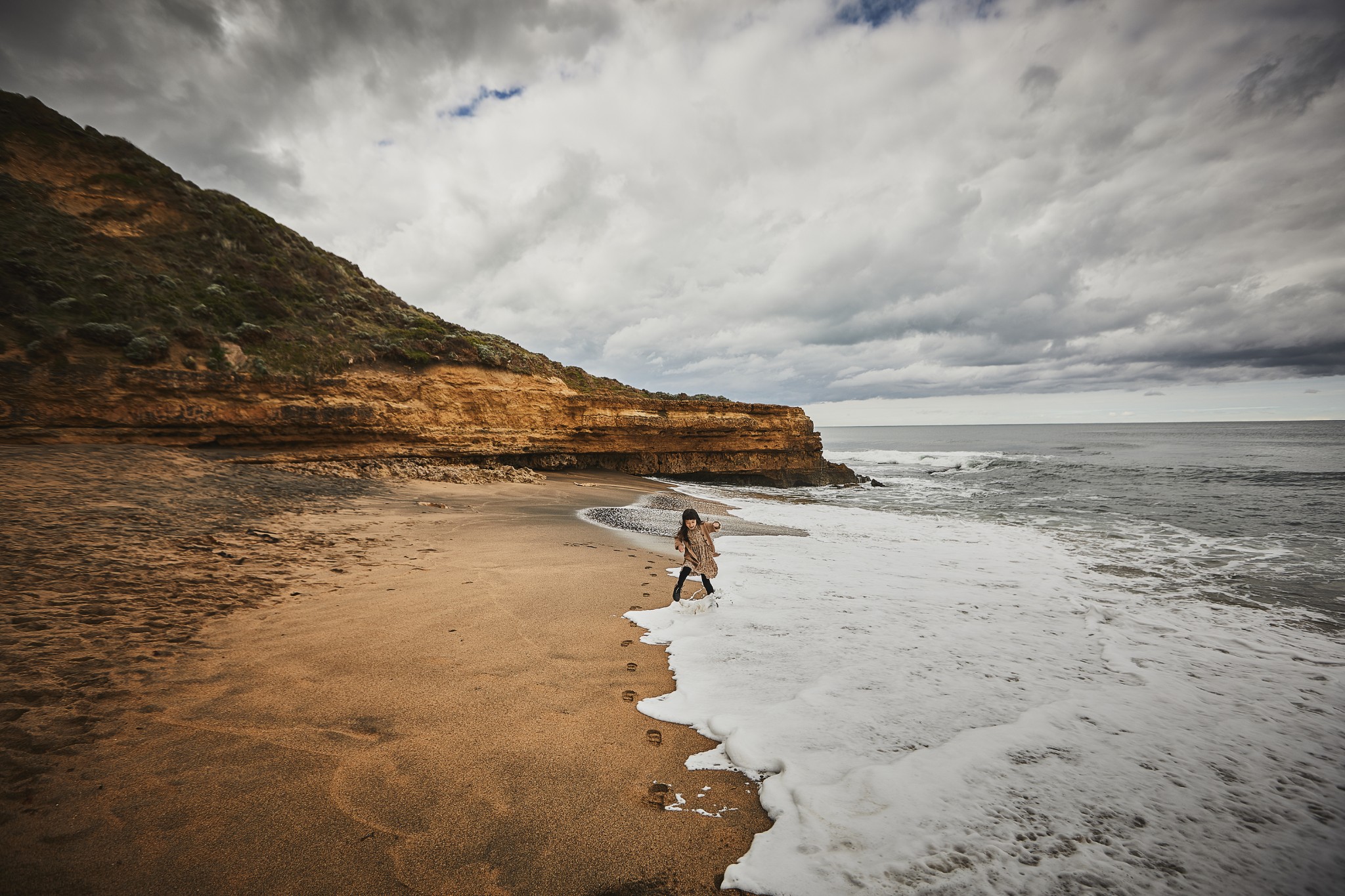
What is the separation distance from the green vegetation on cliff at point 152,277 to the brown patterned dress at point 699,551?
14.9 meters

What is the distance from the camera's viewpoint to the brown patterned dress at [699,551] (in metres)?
6.48

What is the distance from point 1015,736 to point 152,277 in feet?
71.2

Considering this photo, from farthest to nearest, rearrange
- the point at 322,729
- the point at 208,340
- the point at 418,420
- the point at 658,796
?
the point at 418,420 → the point at 208,340 → the point at 322,729 → the point at 658,796

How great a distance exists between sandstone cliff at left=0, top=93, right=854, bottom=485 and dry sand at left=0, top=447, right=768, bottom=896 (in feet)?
22.0

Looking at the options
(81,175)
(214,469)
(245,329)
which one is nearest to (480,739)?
(214,469)

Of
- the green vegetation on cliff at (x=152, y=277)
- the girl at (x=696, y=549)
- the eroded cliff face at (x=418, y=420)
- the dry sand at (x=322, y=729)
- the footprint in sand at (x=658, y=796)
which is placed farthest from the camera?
the green vegetation on cliff at (x=152, y=277)

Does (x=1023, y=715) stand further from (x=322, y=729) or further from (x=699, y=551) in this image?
(x=322, y=729)

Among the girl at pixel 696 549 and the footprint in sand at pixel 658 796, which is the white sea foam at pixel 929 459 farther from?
the footprint in sand at pixel 658 796

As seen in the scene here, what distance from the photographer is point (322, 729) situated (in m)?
3.17

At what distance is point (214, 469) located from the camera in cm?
1062

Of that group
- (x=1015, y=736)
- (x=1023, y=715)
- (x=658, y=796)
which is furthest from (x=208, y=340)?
(x=1023, y=715)

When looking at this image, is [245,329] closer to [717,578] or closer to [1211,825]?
[717,578]

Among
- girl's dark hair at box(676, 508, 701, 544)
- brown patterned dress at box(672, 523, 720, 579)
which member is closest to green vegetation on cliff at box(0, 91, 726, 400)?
girl's dark hair at box(676, 508, 701, 544)

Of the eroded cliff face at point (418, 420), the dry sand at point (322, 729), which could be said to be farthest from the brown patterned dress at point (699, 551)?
the eroded cliff face at point (418, 420)
